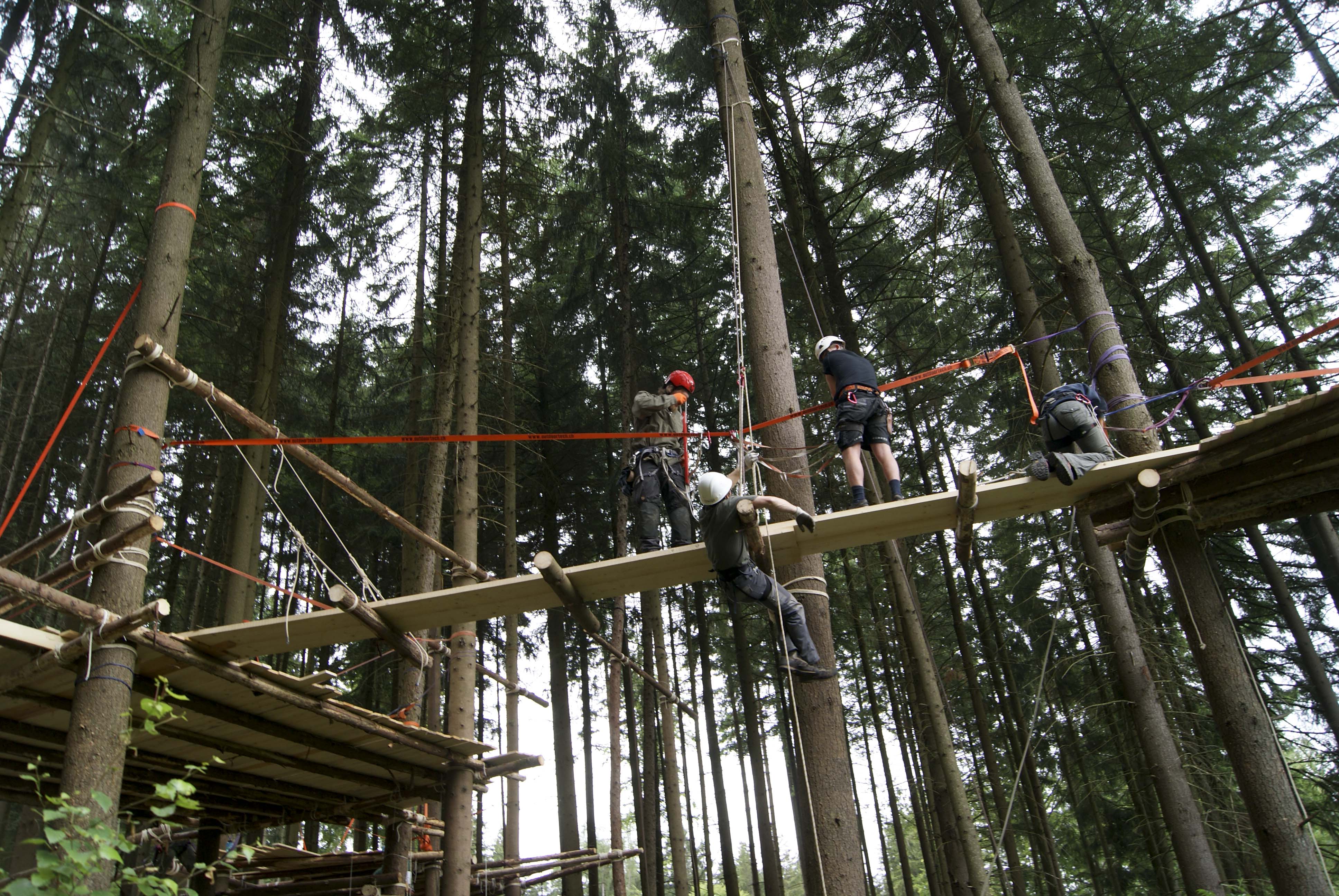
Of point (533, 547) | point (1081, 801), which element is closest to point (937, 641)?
point (1081, 801)

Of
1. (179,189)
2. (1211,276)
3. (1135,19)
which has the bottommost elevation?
(179,189)

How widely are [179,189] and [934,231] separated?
273 inches

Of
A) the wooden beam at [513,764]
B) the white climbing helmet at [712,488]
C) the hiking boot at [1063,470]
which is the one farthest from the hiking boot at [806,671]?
the wooden beam at [513,764]

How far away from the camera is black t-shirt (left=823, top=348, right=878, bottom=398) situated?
643cm

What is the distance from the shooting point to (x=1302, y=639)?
38.6 feet

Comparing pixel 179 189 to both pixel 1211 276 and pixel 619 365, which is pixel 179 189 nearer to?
pixel 619 365

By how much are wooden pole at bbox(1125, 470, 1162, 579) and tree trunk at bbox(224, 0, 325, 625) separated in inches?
366

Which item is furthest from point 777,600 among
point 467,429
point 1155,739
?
point 1155,739

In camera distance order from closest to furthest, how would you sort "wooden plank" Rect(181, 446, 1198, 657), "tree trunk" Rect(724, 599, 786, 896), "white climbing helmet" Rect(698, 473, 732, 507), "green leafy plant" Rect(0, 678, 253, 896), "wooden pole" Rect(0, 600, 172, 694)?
"green leafy plant" Rect(0, 678, 253, 896) → "wooden pole" Rect(0, 600, 172, 694) → "wooden plank" Rect(181, 446, 1198, 657) → "white climbing helmet" Rect(698, 473, 732, 507) → "tree trunk" Rect(724, 599, 786, 896)

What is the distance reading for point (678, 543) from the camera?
714 cm

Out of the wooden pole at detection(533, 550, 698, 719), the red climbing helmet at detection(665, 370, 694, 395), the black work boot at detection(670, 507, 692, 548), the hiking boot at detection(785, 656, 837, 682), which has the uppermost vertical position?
the red climbing helmet at detection(665, 370, 694, 395)

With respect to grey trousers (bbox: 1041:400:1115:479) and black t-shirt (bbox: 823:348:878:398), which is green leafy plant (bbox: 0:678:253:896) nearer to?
black t-shirt (bbox: 823:348:878:398)

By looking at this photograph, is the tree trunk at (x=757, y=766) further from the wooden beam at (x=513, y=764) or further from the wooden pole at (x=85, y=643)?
the wooden pole at (x=85, y=643)

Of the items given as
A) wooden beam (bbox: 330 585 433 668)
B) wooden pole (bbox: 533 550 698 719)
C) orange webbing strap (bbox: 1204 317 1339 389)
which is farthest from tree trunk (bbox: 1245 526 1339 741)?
wooden beam (bbox: 330 585 433 668)
